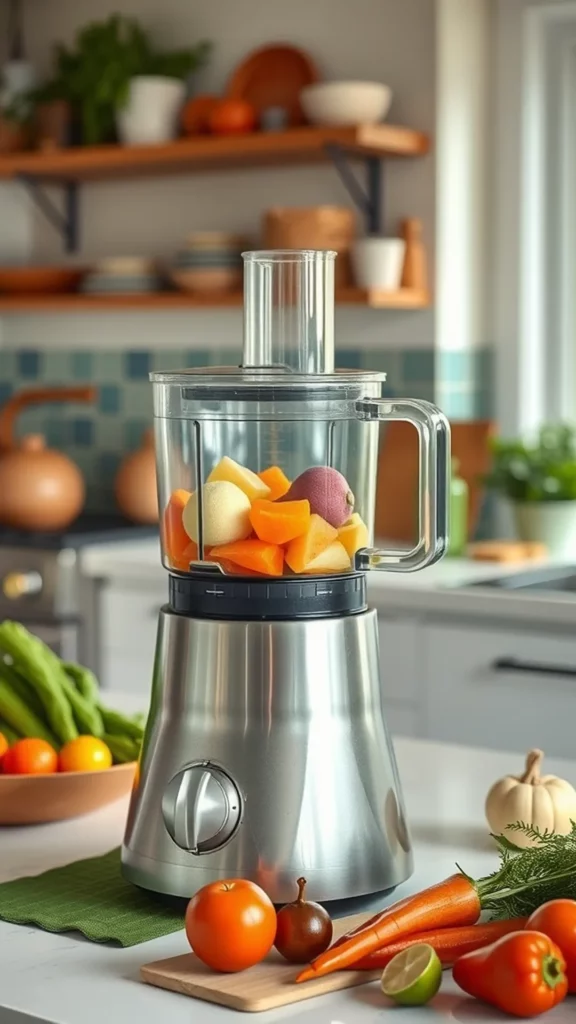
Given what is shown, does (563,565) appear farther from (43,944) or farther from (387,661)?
(43,944)

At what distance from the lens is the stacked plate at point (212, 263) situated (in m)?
3.44

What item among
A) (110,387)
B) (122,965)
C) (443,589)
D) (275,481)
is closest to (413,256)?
(443,589)

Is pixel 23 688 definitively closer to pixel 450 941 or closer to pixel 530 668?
pixel 450 941

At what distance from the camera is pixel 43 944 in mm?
1133

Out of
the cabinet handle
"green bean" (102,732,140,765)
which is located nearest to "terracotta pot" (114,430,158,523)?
the cabinet handle

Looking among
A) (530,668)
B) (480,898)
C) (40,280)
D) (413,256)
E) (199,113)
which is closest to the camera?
(480,898)

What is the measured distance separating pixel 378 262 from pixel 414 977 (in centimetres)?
234

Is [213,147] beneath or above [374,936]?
above

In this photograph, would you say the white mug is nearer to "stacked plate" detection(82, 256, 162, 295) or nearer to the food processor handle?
"stacked plate" detection(82, 256, 162, 295)

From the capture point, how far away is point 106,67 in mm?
3572

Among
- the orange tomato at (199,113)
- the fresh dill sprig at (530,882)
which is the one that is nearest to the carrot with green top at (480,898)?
the fresh dill sprig at (530,882)

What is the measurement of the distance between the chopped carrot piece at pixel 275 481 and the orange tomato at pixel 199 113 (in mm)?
2404

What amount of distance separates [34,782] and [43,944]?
290mm

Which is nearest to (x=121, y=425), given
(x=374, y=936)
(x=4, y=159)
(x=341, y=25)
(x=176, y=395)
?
(x=4, y=159)
